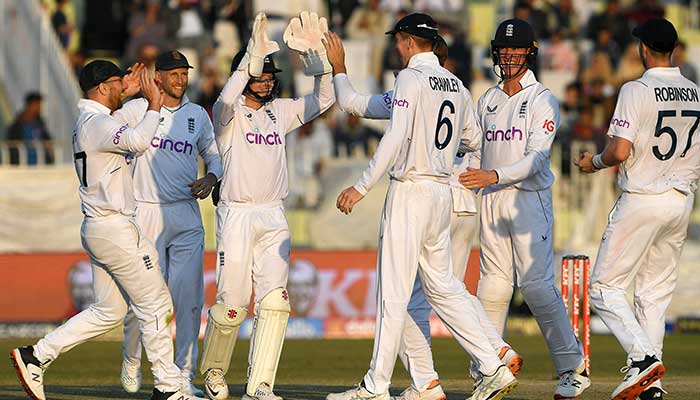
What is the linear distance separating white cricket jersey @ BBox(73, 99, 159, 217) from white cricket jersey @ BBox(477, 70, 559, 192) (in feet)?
7.37

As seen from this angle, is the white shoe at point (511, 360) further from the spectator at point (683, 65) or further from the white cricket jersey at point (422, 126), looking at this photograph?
the spectator at point (683, 65)

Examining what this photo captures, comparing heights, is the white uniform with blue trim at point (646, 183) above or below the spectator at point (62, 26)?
below

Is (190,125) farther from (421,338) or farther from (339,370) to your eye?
(339,370)

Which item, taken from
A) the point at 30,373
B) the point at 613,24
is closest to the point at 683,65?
the point at 613,24

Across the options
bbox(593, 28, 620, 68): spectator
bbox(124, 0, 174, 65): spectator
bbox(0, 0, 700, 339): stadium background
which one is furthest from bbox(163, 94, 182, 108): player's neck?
bbox(593, 28, 620, 68): spectator

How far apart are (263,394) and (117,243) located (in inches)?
51.2

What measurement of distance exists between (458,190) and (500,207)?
388 mm

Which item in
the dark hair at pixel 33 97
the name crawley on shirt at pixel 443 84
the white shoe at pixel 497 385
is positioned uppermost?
the name crawley on shirt at pixel 443 84

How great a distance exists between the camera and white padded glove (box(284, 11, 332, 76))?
9414 millimetres

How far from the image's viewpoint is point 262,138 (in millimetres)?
9617

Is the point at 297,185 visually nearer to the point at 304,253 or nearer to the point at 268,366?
the point at 304,253

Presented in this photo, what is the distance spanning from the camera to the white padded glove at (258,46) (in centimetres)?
927

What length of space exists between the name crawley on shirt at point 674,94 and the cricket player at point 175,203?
2.97m

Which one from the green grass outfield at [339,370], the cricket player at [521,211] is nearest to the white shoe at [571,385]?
the cricket player at [521,211]
